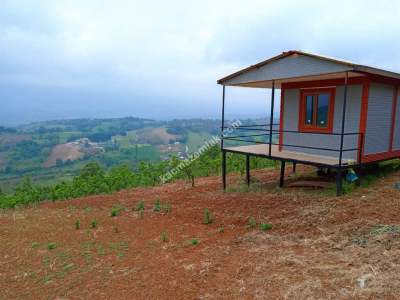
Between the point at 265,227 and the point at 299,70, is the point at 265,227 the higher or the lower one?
the lower one

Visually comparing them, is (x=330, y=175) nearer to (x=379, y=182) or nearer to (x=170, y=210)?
(x=379, y=182)

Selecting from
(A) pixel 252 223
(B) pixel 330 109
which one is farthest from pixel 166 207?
(B) pixel 330 109

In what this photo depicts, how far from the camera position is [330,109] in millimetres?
8617

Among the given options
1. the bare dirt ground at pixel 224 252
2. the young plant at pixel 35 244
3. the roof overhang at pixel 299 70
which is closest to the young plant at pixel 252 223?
the bare dirt ground at pixel 224 252

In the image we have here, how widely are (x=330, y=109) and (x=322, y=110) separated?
0.89 feet

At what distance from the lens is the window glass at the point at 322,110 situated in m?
8.74

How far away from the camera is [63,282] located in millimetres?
4770

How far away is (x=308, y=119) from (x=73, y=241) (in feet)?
22.7

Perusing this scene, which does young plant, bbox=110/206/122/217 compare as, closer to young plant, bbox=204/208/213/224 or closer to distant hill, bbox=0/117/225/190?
young plant, bbox=204/208/213/224

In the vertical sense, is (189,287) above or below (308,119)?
below

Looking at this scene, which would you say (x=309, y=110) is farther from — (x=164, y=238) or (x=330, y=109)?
(x=164, y=238)

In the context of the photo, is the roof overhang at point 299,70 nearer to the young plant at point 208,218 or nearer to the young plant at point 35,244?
the young plant at point 208,218

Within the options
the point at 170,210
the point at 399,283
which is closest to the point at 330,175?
the point at 170,210

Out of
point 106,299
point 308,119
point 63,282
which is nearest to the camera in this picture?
point 106,299
